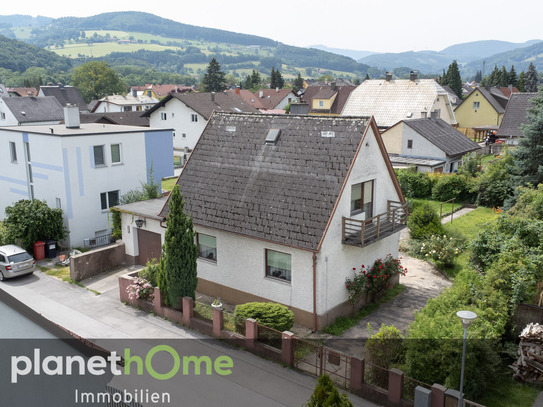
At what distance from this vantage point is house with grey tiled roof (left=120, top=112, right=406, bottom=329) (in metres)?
16.2

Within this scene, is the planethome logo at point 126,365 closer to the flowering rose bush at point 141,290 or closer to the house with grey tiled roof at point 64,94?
the flowering rose bush at point 141,290

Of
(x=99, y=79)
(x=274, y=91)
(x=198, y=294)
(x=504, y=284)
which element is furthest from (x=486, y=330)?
(x=99, y=79)

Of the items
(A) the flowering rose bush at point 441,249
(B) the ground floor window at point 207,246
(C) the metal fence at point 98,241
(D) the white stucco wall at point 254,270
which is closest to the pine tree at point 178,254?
(D) the white stucco wall at point 254,270

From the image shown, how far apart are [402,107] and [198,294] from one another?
45337 mm

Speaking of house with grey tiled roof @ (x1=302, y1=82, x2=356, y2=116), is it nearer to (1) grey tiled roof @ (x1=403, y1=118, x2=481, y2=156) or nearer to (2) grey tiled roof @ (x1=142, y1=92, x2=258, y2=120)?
(2) grey tiled roof @ (x1=142, y1=92, x2=258, y2=120)

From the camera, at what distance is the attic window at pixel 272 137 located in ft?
60.8

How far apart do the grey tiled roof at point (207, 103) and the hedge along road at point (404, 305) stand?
3608 cm

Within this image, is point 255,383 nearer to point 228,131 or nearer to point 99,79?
point 228,131

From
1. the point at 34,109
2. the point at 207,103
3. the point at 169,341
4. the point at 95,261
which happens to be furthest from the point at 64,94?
the point at 169,341

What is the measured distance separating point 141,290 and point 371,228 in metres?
8.51

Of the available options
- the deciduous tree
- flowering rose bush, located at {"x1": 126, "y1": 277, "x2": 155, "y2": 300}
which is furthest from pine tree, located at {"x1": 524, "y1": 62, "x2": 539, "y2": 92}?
flowering rose bush, located at {"x1": 126, "y1": 277, "x2": 155, "y2": 300}

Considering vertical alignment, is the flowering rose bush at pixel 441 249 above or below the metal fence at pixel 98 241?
above

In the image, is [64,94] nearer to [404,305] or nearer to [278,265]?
[278,265]

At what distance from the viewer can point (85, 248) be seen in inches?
997
